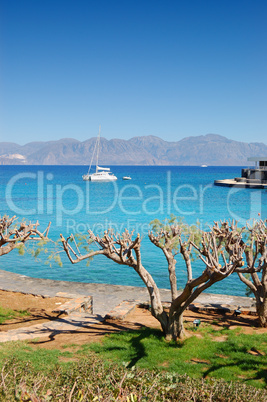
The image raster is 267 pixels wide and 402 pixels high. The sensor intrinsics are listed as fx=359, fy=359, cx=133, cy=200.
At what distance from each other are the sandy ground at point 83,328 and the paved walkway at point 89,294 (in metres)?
0.36

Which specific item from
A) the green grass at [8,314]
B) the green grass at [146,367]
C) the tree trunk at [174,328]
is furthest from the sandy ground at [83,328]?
the tree trunk at [174,328]

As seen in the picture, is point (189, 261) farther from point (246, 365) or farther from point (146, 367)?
point (146, 367)

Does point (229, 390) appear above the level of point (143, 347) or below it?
above

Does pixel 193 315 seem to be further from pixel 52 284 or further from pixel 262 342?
pixel 52 284

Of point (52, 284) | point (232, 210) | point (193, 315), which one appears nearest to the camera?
point (193, 315)

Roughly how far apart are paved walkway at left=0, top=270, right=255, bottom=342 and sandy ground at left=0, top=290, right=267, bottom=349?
0.36 meters

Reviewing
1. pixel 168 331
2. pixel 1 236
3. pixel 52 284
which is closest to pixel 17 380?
pixel 168 331

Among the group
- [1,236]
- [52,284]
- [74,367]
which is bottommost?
[52,284]

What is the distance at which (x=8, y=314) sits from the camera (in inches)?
494

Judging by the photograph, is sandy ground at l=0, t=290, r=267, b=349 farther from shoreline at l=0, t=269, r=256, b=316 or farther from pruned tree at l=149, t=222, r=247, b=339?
pruned tree at l=149, t=222, r=247, b=339

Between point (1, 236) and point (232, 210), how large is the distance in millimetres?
42196

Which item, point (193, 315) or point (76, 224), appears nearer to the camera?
point (193, 315)

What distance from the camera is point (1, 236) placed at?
456 inches

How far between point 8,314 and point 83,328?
301 cm
